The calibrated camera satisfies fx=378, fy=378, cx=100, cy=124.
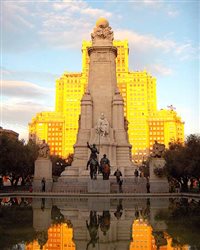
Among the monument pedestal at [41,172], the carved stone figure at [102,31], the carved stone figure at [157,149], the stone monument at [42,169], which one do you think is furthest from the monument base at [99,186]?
the carved stone figure at [102,31]

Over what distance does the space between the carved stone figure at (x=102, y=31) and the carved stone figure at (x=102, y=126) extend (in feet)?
42.9

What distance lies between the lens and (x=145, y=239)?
1047 cm

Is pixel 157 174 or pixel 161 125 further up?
pixel 161 125

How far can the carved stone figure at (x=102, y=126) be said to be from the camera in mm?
50406

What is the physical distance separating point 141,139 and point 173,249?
14218 centimetres

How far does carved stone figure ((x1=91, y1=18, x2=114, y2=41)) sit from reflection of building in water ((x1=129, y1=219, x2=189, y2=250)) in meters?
46.6

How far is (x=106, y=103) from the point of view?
2124 inches

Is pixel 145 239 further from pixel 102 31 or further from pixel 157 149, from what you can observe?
pixel 102 31

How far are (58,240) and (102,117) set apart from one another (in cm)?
4142

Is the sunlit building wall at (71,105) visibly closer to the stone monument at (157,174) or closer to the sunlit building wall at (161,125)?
the sunlit building wall at (161,125)

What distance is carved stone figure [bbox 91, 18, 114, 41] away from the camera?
56719 millimetres

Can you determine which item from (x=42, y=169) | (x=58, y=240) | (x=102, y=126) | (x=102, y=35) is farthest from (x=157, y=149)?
(x=58, y=240)

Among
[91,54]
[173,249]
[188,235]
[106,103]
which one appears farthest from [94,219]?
[91,54]

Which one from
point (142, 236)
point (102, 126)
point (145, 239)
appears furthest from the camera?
point (102, 126)
